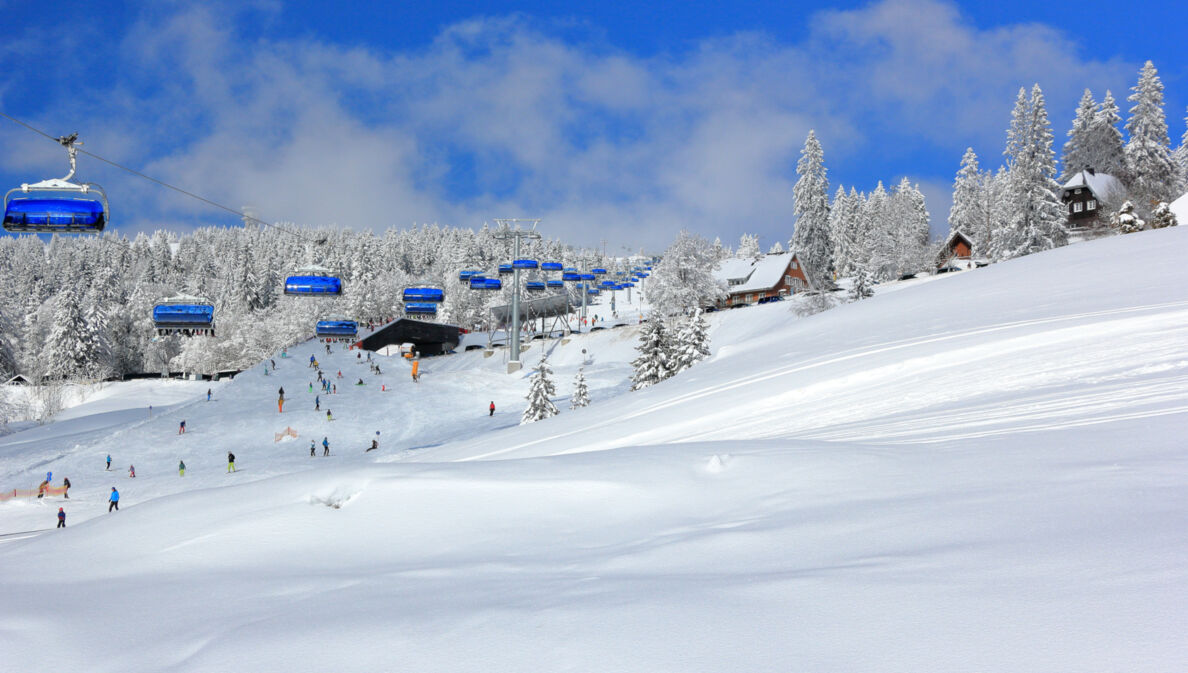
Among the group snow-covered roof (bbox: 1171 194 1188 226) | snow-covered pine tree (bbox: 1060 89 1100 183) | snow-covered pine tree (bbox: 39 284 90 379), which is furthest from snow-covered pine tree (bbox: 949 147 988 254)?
snow-covered pine tree (bbox: 39 284 90 379)

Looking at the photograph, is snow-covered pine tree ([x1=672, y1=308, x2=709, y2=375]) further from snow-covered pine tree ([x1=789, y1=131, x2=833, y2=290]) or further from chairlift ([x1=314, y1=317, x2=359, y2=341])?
snow-covered pine tree ([x1=789, y1=131, x2=833, y2=290])

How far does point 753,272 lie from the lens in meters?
77.1

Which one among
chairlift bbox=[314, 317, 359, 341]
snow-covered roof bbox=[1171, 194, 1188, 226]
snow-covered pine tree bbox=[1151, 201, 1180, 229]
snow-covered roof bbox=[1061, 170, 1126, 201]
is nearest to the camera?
snow-covered pine tree bbox=[1151, 201, 1180, 229]

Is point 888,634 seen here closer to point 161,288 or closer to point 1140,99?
point 1140,99

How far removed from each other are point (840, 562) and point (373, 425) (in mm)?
37554

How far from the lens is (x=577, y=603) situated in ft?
10.4

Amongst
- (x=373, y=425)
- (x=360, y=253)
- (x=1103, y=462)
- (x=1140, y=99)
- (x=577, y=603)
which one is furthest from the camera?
(x=360, y=253)

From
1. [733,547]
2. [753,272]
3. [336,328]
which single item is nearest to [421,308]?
[336,328]

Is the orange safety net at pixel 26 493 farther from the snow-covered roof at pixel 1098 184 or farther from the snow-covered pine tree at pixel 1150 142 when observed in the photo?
the snow-covered pine tree at pixel 1150 142

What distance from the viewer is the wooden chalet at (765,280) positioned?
71.6 m

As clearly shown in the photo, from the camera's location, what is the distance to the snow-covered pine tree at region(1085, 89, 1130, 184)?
5212cm

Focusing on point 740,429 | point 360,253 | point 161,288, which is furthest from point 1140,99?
point 161,288

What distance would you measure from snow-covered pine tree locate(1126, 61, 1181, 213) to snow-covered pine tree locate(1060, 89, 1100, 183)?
2.60 meters

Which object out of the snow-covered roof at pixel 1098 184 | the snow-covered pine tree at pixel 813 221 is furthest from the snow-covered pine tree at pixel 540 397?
the snow-covered roof at pixel 1098 184
